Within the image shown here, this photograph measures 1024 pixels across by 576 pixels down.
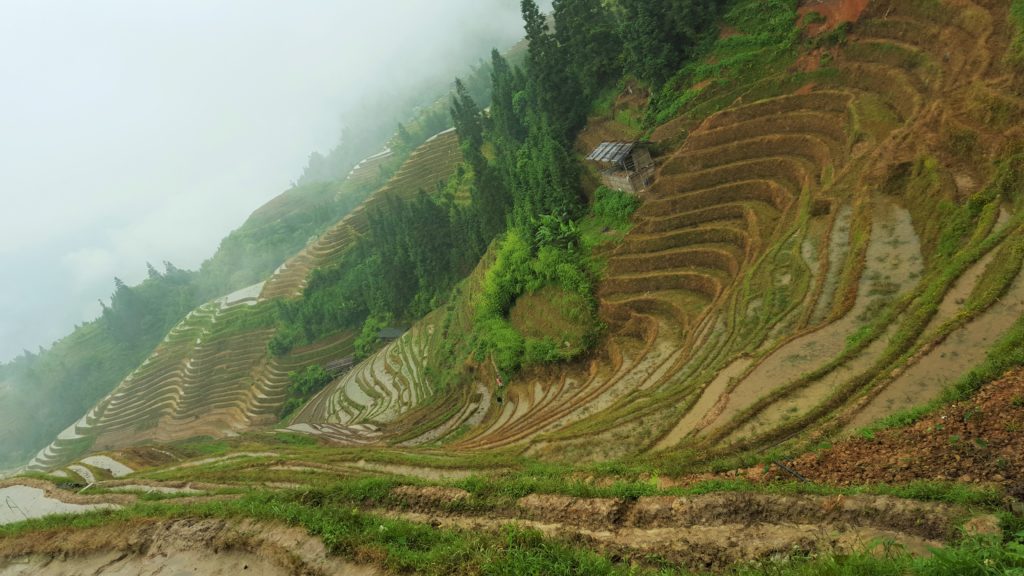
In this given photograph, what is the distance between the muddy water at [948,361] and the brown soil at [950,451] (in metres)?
1.76

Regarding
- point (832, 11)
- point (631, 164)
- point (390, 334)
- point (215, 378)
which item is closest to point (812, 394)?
point (631, 164)

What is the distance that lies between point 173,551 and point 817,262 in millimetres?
26259

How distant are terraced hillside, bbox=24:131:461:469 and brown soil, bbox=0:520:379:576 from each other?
52527 mm

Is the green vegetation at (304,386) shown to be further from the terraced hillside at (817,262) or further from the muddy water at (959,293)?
the muddy water at (959,293)

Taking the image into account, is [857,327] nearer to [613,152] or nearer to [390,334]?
[613,152]

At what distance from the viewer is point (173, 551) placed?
12.8 meters

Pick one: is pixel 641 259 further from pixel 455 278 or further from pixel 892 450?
pixel 455 278

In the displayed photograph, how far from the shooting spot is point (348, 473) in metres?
20.2

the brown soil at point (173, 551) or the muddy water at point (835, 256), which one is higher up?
the brown soil at point (173, 551)

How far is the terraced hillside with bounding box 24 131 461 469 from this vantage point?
67.5m

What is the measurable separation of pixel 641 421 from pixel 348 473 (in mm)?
12190

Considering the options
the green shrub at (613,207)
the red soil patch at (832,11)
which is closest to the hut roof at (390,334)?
the green shrub at (613,207)

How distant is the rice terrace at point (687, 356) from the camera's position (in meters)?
8.95

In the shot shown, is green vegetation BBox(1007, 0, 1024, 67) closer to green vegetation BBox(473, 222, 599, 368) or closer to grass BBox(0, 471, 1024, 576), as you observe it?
grass BBox(0, 471, 1024, 576)
